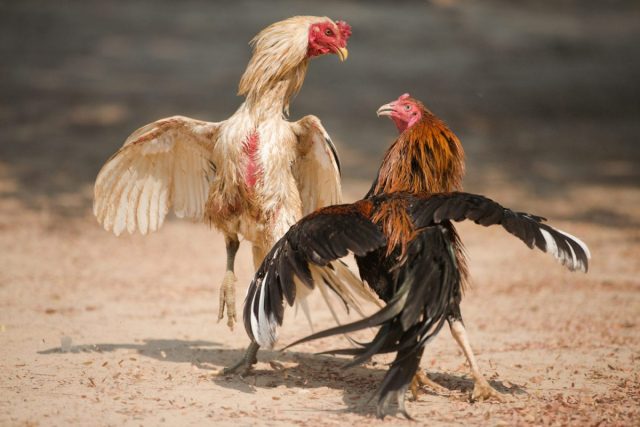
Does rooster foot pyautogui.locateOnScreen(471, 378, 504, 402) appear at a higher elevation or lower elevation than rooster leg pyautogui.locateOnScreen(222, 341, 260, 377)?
higher

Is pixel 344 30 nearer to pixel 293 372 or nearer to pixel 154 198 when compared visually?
pixel 154 198

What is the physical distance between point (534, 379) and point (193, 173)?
3.02 m

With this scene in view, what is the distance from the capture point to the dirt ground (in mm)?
5758

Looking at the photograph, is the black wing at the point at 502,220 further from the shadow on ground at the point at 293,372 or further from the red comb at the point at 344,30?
the red comb at the point at 344,30

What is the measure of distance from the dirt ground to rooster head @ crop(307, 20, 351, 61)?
2.38 metres

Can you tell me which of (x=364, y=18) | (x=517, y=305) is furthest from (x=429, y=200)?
(x=364, y=18)

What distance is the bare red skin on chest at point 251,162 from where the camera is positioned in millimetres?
6137

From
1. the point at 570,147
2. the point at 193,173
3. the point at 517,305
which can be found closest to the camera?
the point at 193,173

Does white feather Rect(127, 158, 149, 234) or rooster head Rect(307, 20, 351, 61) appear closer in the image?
rooster head Rect(307, 20, 351, 61)

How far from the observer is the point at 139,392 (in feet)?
18.7

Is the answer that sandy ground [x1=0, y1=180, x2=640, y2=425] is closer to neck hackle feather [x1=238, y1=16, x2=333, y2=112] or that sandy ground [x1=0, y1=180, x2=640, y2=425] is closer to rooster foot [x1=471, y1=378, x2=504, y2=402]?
rooster foot [x1=471, y1=378, x2=504, y2=402]

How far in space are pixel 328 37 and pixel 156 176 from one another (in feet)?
5.91

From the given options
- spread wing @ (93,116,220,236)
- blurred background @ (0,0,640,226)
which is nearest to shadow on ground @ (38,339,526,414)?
spread wing @ (93,116,220,236)

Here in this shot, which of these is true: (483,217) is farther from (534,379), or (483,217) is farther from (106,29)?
(106,29)
